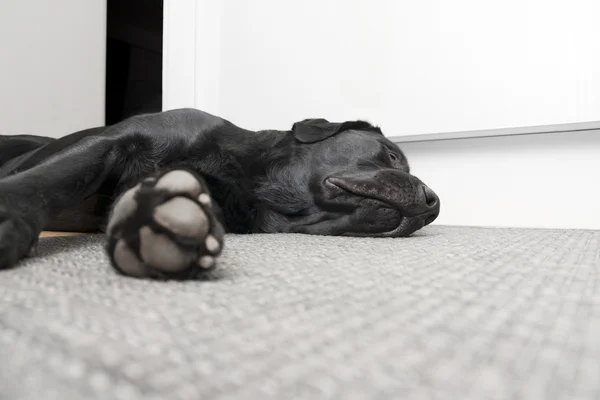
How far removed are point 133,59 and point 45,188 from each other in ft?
8.73

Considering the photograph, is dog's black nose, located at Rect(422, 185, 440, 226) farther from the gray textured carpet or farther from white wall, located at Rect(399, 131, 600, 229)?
white wall, located at Rect(399, 131, 600, 229)

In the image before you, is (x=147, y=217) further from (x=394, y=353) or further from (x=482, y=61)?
(x=482, y=61)

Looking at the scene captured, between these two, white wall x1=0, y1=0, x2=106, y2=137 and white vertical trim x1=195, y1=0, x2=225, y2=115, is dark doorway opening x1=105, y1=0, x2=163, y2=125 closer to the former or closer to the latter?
white wall x1=0, y1=0, x2=106, y2=137

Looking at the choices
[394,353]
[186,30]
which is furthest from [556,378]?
[186,30]

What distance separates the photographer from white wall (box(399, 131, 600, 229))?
2.07 meters

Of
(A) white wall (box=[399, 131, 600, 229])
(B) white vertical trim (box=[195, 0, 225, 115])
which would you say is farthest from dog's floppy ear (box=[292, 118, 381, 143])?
(B) white vertical trim (box=[195, 0, 225, 115])

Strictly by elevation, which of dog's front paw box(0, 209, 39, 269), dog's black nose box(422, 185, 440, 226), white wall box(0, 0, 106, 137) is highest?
white wall box(0, 0, 106, 137)

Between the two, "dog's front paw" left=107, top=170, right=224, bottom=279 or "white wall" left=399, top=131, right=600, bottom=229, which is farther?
"white wall" left=399, top=131, right=600, bottom=229

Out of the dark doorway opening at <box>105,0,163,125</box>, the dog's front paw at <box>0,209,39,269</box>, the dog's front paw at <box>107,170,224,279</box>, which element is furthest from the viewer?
the dark doorway opening at <box>105,0,163,125</box>

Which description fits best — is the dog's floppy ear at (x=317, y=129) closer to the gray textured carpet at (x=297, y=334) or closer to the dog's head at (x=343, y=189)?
the dog's head at (x=343, y=189)

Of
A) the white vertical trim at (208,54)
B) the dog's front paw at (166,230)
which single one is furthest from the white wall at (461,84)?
the dog's front paw at (166,230)

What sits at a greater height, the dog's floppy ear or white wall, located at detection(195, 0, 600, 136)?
white wall, located at detection(195, 0, 600, 136)

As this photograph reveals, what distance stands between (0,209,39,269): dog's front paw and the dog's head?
0.74 metres

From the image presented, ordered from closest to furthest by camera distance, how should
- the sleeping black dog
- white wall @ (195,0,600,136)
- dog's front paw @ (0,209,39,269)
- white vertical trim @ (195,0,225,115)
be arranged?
dog's front paw @ (0,209,39,269), the sleeping black dog, white wall @ (195,0,600,136), white vertical trim @ (195,0,225,115)
